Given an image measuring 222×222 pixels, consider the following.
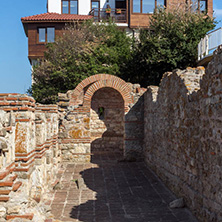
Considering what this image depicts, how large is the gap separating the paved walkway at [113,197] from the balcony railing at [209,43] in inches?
235

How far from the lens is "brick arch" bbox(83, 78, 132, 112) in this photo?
38.0 feet

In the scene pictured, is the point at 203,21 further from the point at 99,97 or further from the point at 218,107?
the point at 218,107

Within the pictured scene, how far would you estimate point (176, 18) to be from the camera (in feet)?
51.3

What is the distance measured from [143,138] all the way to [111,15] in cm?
1394

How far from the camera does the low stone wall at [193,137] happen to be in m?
4.77

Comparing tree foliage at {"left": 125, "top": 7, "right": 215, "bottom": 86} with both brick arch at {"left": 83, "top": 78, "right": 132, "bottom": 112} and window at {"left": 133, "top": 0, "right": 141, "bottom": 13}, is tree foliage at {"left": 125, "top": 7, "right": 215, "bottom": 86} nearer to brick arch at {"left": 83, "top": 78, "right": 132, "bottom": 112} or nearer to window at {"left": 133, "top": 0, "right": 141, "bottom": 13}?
brick arch at {"left": 83, "top": 78, "right": 132, "bottom": 112}

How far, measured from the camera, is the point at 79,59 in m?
16.5

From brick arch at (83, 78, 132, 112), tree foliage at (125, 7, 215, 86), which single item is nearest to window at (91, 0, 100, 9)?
tree foliage at (125, 7, 215, 86)

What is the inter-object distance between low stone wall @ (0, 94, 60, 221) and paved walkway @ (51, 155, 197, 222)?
1.81ft

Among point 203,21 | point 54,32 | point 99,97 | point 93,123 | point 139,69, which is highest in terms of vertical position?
point 54,32

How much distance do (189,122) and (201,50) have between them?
28.8 feet

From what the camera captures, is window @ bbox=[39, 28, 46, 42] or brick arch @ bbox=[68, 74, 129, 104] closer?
brick arch @ bbox=[68, 74, 129, 104]

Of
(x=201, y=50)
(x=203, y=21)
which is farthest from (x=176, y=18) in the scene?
(x=201, y=50)

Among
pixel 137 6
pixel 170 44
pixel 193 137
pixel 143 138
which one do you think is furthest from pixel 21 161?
pixel 137 6
